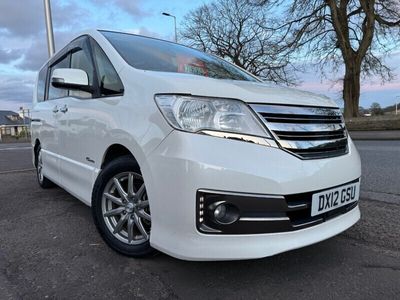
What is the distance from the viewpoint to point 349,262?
2.83m

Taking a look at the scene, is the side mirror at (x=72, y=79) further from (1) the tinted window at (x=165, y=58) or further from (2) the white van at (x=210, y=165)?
(1) the tinted window at (x=165, y=58)

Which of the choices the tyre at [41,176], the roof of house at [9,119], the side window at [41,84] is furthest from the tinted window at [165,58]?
the roof of house at [9,119]

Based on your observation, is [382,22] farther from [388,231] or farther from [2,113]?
[2,113]

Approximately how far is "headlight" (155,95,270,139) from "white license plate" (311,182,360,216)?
53 centimetres

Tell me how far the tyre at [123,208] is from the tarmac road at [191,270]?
12 centimetres

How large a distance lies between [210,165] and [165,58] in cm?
154

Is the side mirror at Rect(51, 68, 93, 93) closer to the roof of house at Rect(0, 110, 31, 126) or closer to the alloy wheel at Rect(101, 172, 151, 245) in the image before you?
the alloy wheel at Rect(101, 172, 151, 245)

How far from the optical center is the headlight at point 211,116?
2395 mm

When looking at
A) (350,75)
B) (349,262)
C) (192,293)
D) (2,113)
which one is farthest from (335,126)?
(2,113)

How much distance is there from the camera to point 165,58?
3490 millimetres

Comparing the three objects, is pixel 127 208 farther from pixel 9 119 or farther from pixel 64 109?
pixel 9 119

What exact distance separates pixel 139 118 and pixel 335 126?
1.41m

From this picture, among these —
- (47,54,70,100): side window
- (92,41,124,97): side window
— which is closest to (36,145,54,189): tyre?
(47,54,70,100): side window

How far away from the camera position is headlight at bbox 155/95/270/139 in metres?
2.39
